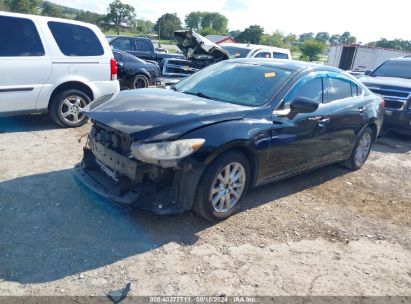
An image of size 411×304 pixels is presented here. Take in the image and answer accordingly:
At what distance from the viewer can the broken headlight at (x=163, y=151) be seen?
317cm

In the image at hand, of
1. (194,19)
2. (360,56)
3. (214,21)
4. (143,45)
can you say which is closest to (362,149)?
(143,45)

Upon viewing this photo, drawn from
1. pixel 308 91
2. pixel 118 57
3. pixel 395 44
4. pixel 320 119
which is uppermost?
pixel 395 44

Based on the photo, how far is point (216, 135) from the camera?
343cm

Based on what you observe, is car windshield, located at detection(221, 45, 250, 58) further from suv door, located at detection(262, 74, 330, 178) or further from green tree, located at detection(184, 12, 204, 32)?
green tree, located at detection(184, 12, 204, 32)

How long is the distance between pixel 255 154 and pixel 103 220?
1.69m

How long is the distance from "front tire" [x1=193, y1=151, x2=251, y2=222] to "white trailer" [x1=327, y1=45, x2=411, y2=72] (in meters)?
22.7

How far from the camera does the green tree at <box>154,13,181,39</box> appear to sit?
70000 mm

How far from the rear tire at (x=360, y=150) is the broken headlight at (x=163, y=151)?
348 cm

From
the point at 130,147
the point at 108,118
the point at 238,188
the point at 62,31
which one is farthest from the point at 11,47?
the point at 238,188

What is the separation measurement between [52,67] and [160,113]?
352 cm

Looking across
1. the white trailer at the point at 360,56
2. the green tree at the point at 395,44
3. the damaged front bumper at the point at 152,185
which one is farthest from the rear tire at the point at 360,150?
the green tree at the point at 395,44

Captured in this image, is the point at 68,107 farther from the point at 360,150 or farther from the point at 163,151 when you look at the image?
→ the point at 360,150

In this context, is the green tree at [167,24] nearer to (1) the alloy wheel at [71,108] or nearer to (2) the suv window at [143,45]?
(2) the suv window at [143,45]

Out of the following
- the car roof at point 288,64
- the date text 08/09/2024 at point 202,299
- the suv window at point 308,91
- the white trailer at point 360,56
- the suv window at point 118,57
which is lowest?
the date text 08/09/2024 at point 202,299
